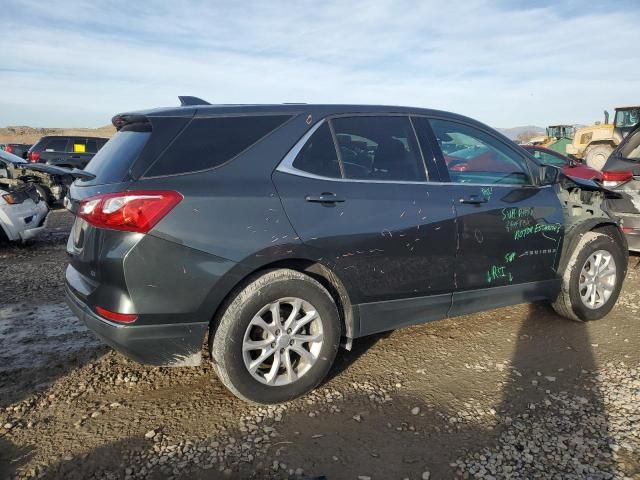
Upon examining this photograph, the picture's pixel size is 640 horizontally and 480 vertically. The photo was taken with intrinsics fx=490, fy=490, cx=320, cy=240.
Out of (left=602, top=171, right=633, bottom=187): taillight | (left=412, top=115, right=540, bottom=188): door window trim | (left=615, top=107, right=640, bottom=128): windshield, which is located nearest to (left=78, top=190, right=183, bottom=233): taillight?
(left=412, top=115, right=540, bottom=188): door window trim

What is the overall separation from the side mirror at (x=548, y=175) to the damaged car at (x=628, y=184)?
5.90 ft

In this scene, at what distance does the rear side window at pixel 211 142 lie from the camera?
2.70 metres

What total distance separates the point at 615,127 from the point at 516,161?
16757 millimetres

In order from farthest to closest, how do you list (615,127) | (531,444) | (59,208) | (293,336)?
(615,127)
(59,208)
(293,336)
(531,444)

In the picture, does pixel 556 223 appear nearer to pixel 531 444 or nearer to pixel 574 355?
pixel 574 355

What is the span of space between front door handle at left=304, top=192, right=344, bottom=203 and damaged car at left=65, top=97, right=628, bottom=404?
0.01 metres

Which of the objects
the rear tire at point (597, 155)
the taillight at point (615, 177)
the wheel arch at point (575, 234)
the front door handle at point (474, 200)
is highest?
the rear tire at point (597, 155)

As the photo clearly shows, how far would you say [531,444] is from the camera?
260 cm

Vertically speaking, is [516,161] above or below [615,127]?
below

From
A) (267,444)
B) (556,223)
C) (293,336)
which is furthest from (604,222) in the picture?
(267,444)

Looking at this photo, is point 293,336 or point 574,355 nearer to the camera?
point 293,336

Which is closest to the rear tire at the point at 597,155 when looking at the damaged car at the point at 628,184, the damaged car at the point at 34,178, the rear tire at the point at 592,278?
the damaged car at the point at 628,184

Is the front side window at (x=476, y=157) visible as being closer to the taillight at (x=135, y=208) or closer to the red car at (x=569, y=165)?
the taillight at (x=135, y=208)

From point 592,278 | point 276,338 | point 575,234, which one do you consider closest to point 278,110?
point 276,338
